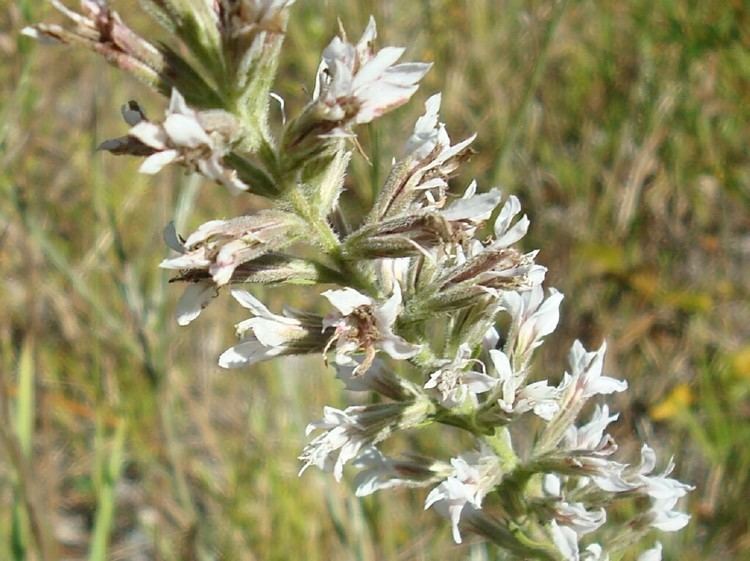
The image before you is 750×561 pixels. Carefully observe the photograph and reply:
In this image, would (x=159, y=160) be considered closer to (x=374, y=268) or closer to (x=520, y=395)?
(x=374, y=268)

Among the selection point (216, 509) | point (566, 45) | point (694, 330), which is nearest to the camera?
point (216, 509)

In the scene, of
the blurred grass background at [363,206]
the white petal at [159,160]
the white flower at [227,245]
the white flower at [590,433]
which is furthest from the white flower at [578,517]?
the blurred grass background at [363,206]

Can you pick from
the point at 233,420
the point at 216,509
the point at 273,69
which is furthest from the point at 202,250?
the point at 233,420

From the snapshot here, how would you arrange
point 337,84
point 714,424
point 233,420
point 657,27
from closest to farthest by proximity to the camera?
point 337,84
point 714,424
point 233,420
point 657,27

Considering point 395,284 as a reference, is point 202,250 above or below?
above


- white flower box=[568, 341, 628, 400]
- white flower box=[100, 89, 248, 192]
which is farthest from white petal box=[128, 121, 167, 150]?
white flower box=[568, 341, 628, 400]

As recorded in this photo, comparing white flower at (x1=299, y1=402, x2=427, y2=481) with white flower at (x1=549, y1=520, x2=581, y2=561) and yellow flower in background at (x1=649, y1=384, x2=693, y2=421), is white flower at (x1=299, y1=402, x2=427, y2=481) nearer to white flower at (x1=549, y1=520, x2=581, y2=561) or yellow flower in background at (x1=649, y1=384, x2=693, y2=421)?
white flower at (x1=549, y1=520, x2=581, y2=561)

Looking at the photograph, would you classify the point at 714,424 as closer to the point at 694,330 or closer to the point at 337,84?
the point at 694,330
